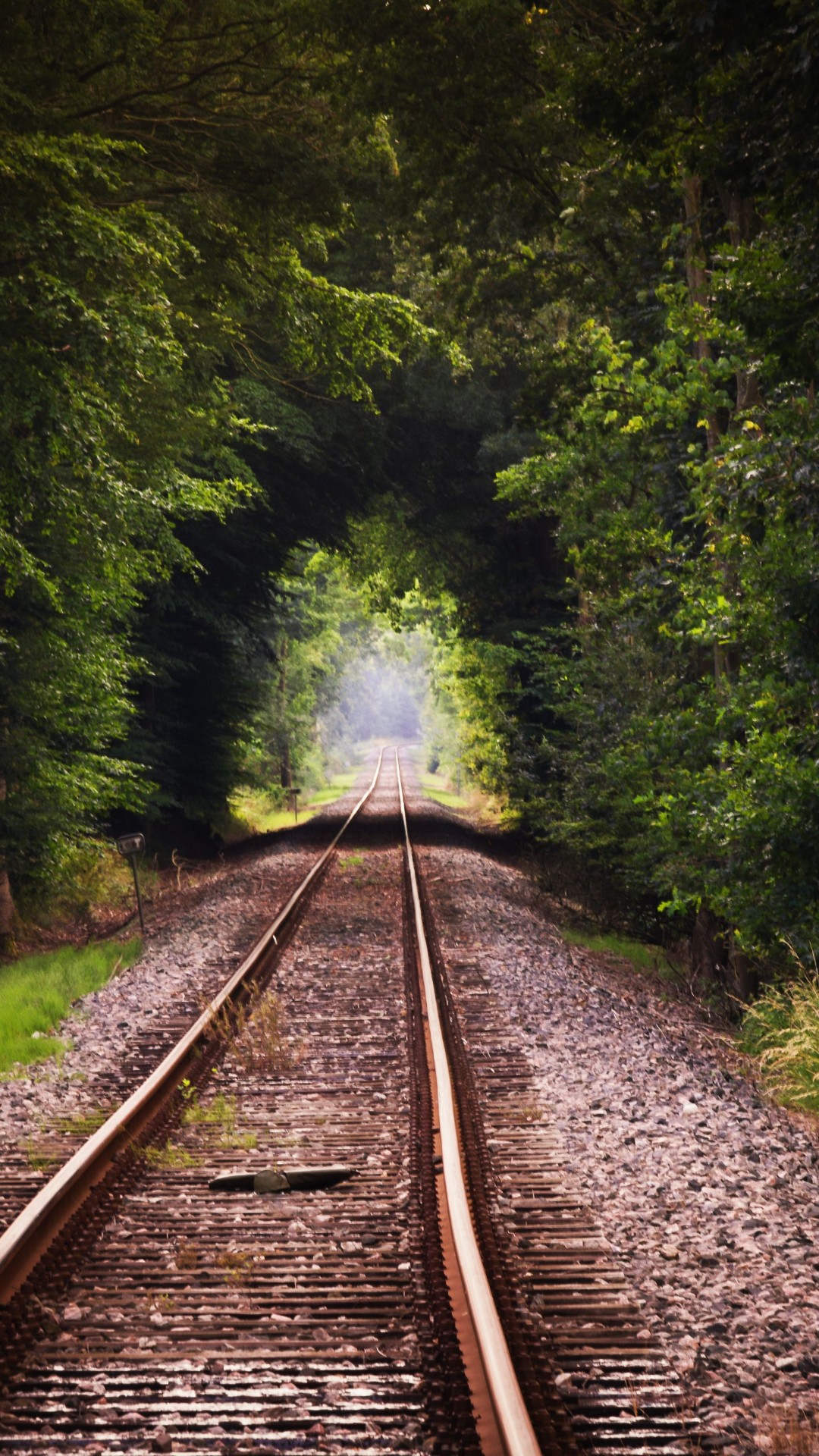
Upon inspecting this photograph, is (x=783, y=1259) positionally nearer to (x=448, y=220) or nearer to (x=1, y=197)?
(x=1, y=197)

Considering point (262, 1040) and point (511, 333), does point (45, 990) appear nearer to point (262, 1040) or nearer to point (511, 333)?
point (262, 1040)

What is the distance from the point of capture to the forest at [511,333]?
6727mm

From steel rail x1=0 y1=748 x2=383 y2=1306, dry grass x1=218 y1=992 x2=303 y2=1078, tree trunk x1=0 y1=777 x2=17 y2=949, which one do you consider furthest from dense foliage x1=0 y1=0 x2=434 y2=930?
steel rail x1=0 y1=748 x2=383 y2=1306

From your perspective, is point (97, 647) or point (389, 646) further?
point (389, 646)

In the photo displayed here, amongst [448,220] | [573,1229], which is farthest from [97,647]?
[573,1229]

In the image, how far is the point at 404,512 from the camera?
2614 centimetres

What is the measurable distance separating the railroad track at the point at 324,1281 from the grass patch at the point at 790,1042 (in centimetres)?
170

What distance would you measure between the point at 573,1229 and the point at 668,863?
614 centimetres

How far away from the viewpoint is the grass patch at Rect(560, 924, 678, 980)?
44.9ft

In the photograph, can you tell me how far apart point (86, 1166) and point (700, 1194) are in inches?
122

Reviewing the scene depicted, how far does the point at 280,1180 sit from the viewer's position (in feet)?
17.2

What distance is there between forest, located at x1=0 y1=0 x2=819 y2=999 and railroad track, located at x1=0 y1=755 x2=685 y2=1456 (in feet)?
11.5

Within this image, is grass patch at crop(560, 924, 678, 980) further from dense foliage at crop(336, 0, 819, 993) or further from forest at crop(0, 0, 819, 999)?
dense foliage at crop(336, 0, 819, 993)

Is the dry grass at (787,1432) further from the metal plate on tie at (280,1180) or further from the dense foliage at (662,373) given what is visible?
the dense foliage at (662,373)
